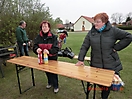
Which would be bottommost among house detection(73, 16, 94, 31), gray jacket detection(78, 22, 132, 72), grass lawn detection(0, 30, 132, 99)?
grass lawn detection(0, 30, 132, 99)

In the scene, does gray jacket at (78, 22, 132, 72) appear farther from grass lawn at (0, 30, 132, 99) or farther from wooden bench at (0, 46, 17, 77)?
wooden bench at (0, 46, 17, 77)

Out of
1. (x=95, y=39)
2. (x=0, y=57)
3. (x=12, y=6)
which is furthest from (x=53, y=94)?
(x=12, y=6)

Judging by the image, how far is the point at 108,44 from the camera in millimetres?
1784

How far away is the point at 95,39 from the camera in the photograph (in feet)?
6.07

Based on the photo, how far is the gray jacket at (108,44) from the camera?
69.4 inches

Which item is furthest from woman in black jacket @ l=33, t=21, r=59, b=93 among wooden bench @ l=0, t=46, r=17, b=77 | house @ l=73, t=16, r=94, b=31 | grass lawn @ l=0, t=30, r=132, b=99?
house @ l=73, t=16, r=94, b=31

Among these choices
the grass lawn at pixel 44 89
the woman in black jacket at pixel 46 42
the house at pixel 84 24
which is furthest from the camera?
the house at pixel 84 24

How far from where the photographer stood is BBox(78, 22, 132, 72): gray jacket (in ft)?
5.78

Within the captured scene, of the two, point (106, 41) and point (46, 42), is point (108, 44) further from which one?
point (46, 42)

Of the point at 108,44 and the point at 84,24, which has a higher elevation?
the point at 84,24

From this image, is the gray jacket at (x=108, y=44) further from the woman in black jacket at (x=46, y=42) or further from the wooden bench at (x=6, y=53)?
the wooden bench at (x=6, y=53)

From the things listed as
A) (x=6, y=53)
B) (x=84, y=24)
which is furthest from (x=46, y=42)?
(x=84, y=24)

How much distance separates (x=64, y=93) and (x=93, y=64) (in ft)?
3.76

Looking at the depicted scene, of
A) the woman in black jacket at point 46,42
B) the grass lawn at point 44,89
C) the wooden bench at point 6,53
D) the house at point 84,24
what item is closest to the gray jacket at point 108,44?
the woman in black jacket at point 46,42
